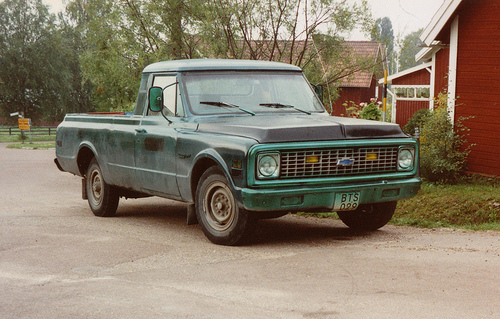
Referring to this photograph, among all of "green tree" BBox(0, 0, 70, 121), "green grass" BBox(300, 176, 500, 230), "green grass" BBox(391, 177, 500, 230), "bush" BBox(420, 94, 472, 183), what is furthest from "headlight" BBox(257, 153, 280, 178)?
"green tree" BBox(0, 0, 70, 121)

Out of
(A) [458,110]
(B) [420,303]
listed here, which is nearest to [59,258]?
(B) [420,303]

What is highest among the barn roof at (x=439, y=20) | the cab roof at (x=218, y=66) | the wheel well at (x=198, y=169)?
the barn roof at (x=439, y=20)

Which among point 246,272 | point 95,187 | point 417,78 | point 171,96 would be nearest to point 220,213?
point 246,272

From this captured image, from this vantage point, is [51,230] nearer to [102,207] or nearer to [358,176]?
[102,207]

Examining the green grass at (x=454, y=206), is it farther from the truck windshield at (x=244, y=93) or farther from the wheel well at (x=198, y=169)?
the wheel well at (x=198, y=169)

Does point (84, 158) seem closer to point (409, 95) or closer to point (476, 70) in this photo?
point (476, 70)

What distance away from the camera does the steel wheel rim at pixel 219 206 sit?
305 inches

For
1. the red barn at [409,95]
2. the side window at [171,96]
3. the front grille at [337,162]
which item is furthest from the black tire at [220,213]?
the red barn at [409,95]

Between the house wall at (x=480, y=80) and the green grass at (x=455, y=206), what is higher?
the house wall at (x=480, y=80)

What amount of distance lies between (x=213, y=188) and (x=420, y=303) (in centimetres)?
316

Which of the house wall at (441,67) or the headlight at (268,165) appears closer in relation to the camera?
the headlight at (268,165)

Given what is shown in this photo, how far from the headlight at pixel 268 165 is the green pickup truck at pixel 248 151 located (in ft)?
0.03

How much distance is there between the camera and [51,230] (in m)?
9.27

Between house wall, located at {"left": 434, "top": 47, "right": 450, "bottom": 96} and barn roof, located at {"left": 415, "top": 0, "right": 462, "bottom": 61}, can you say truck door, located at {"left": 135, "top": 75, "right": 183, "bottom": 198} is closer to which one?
barn roof, located at {"left": 415, "top": 0, "right": 462, "bottom": 61}
